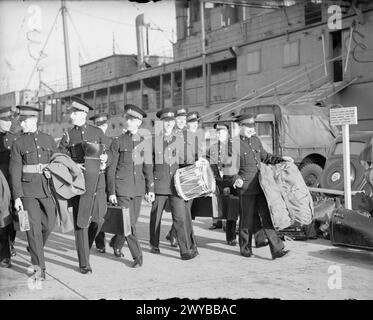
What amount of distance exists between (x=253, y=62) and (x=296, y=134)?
30.6 ft

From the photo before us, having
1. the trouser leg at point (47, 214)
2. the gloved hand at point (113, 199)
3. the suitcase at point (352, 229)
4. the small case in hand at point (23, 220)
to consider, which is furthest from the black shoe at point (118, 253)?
the suitcase at point (352, 229)

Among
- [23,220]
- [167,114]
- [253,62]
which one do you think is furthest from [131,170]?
[253,62]

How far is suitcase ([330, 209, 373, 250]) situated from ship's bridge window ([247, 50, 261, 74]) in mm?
16196

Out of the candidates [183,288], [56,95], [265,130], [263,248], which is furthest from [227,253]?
[56,95]

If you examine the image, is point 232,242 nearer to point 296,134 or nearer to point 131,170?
point 131,170

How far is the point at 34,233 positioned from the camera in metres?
5.39

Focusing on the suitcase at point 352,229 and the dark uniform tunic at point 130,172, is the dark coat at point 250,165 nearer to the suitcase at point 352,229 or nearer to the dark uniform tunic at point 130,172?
the suitcase at point 352,229

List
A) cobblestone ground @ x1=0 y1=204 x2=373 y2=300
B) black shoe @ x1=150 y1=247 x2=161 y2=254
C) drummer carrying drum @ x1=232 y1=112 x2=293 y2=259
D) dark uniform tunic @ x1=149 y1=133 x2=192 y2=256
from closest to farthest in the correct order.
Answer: cobblestone ground @ x1=0 y1=204 x2=373 y2=300
drummer carrying drum @ x1=232 y1=112 x2=293 y2=259
dark uniform tunic @ x1=149 y1=133 x2=192 y2=256
black shoe @ x1=150 y1=247 x2=161 y2=254

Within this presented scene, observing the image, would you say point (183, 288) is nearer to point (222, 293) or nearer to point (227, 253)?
point (222, 293)

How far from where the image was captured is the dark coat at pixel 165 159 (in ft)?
22.0

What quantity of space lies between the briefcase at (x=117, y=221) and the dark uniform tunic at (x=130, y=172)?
216mm

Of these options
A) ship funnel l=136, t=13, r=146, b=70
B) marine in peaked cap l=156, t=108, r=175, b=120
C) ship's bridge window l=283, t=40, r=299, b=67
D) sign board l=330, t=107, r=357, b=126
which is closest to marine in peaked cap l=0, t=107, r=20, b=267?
marine in peaked cap l=156, t=108, r=175, b=120

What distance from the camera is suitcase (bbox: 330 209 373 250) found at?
5980mm

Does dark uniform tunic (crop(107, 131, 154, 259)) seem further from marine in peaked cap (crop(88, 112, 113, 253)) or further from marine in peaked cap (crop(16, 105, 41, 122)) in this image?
marine in peaked cap (crop(16, 105, 41, 122))
